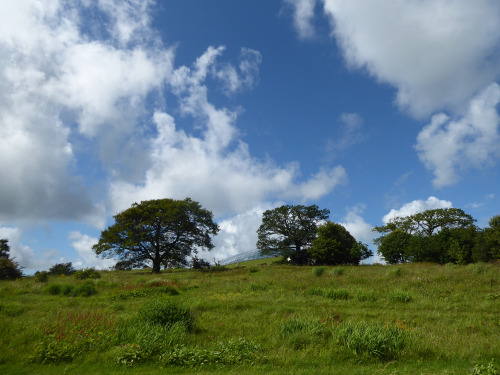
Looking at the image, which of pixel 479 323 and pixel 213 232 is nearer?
pixel 479 323

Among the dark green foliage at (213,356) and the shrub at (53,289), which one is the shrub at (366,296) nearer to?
the dark green foliage at (213,356)

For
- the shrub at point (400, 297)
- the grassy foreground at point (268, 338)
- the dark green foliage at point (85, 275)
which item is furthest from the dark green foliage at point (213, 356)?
the dark green foliage at point (85, 275)

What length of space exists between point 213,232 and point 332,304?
3242 centimetres

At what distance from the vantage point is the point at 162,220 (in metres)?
39.3

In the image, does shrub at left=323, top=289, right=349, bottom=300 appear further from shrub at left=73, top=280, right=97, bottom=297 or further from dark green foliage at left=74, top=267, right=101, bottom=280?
dark green foliage at left=74, top=267, right=101, bottom=280

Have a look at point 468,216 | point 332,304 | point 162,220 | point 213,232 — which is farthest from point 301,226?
Answer: point 332,304

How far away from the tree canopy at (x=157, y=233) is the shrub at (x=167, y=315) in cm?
3009

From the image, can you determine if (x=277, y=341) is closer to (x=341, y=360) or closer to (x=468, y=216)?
(x=341, y=360)

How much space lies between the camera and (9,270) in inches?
1098

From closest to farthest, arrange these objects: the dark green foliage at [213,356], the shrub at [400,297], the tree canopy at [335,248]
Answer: the dark green foliage at [213,356] < the shrub at [400,297] < the tree canopy at [335,248]

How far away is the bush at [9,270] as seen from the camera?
89.8ft

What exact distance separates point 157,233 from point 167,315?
32526 millimetres

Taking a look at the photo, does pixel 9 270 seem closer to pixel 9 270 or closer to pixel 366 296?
pixel 9 270

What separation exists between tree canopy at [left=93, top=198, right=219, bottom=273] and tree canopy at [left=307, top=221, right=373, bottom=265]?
57.7 ft
